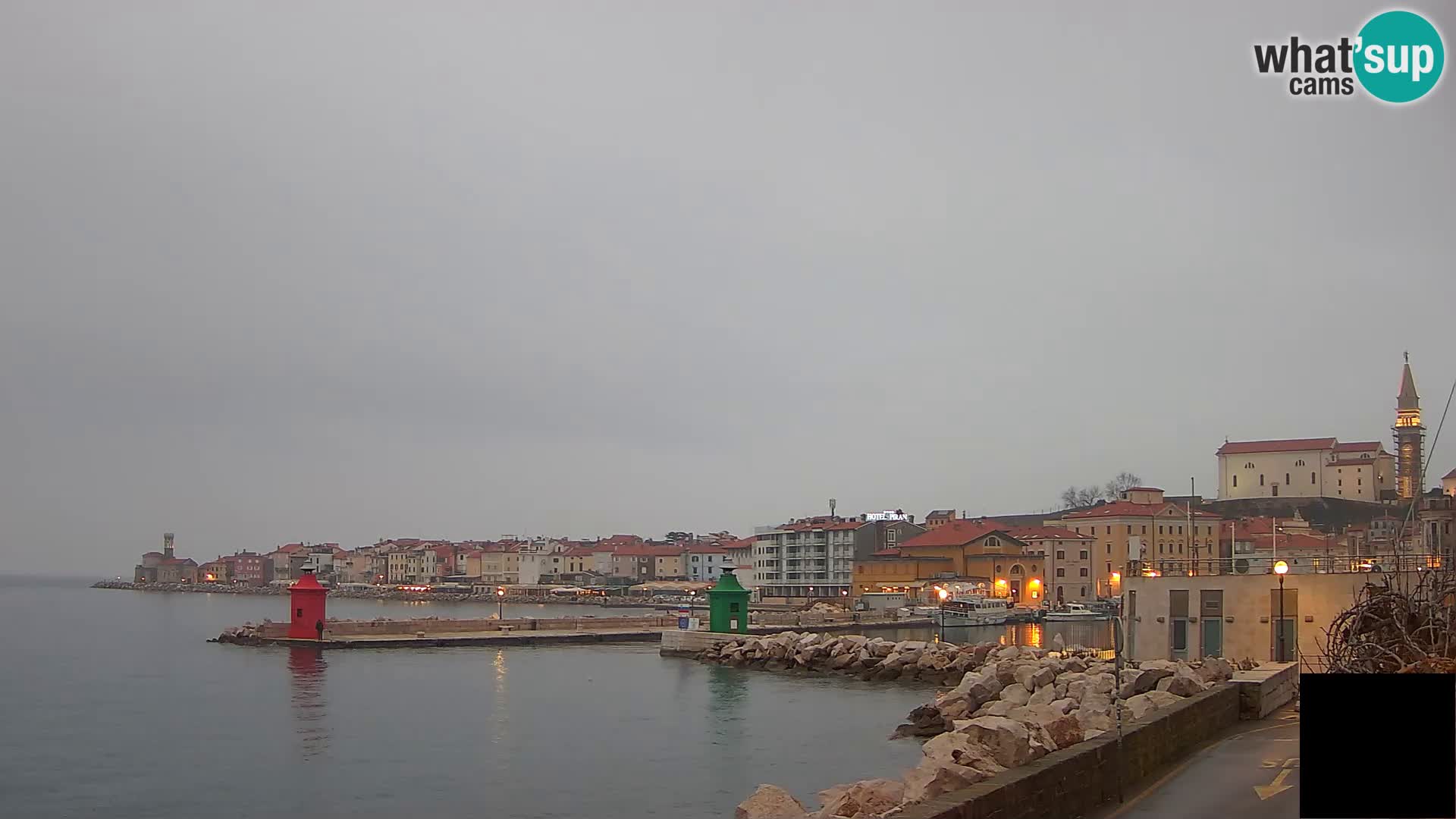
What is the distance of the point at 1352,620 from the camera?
13.2 m

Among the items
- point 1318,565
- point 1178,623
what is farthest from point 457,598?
point 1178,623

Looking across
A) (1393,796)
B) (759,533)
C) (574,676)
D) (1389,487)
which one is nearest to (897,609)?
(759,533)

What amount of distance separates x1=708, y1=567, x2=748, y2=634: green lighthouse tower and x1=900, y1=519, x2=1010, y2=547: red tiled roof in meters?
48.6

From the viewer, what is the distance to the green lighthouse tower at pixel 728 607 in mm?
53656

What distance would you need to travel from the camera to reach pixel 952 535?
102 m

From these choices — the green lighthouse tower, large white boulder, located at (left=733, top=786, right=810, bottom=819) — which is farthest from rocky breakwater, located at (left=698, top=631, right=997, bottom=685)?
large white boulder, located at (left=733, top=786, right=810, bottom=819)

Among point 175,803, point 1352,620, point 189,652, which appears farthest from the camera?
point 189,652

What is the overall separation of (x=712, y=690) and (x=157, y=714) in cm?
1690

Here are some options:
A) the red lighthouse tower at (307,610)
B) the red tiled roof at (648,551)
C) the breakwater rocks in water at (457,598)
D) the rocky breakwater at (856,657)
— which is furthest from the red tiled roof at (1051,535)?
the red lighthouse tower at (307,610)

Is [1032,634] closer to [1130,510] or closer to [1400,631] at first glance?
[1130,510]

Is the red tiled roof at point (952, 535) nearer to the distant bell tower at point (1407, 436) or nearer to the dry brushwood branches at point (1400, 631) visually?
the distant bell tower at point (1407, 436)

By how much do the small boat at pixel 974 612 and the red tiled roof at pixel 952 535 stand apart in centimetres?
1860

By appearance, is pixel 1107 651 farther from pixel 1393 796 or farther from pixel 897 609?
pixel 897 609

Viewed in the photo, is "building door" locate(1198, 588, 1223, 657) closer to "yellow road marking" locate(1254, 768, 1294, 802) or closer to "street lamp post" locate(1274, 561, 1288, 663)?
"street lamp post" locate(1274, 561, 1288, 663)
